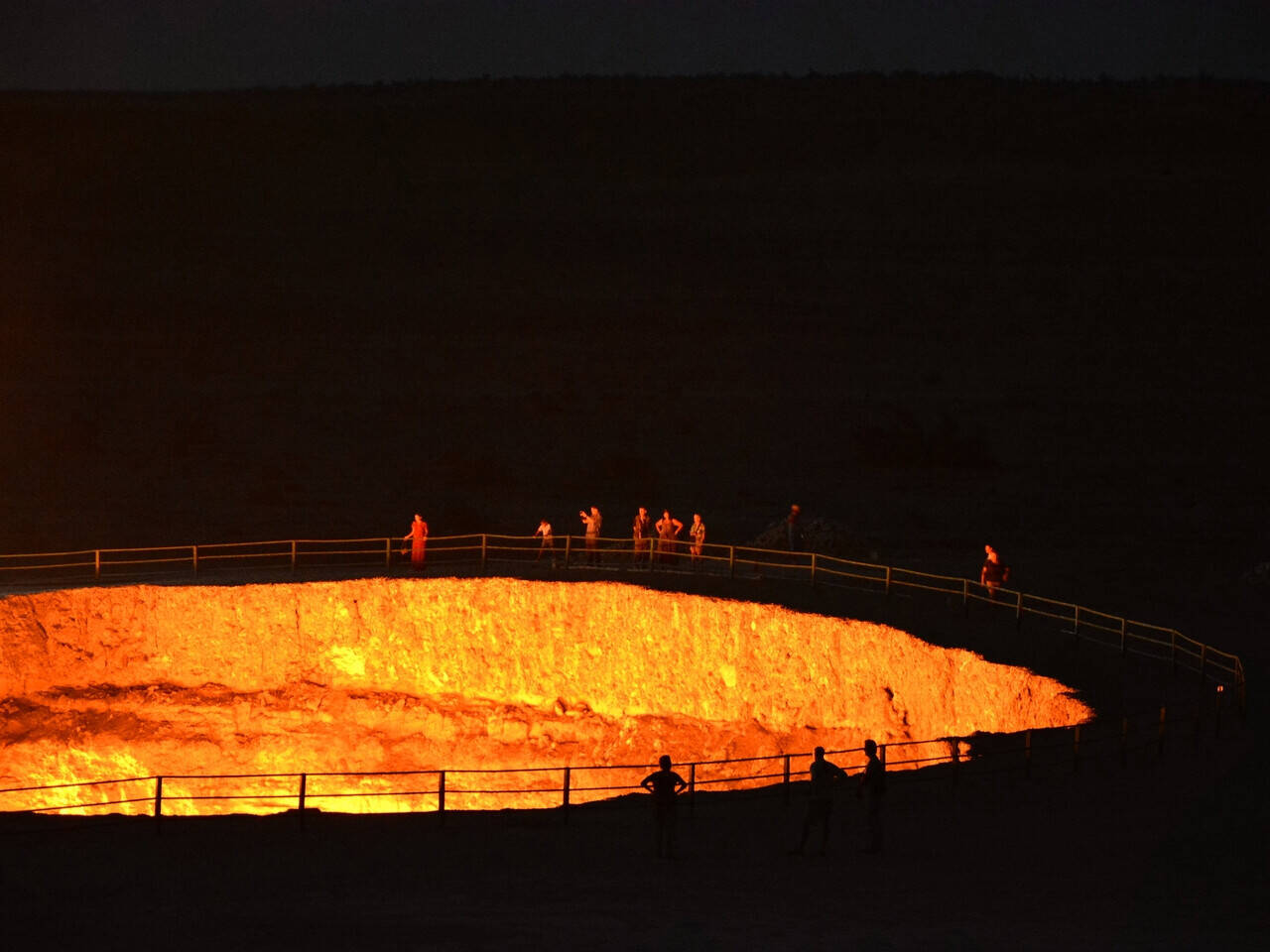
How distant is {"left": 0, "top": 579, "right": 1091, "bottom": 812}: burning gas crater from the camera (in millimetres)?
26922

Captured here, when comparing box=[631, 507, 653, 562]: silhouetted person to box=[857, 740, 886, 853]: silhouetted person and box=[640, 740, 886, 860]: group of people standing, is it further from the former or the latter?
box=[857, 740, 886, 853]: silhouetted person

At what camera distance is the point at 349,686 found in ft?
93.1

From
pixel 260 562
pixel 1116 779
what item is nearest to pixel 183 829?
pixel 1116 779

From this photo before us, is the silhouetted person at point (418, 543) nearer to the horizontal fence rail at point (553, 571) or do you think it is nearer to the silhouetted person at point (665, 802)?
the horizontal fence rail at point (553, 571)

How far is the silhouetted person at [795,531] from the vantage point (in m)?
27.4

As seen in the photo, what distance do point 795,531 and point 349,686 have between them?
8.22 metres

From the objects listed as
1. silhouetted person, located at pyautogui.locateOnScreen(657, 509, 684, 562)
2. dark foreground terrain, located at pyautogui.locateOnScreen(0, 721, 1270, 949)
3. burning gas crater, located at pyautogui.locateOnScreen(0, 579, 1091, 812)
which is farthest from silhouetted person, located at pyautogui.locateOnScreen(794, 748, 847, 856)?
silhouetted person, located at pyautogui.locateOnScreen(657, 509, 684, 562)

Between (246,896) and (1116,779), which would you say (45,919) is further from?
(1116,779)

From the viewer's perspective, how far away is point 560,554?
110 ft

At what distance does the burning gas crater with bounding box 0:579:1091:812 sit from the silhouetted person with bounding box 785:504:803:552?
2.48 m

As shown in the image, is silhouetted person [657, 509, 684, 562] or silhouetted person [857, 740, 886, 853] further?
silhouetted person [657, 509, 684, 562]

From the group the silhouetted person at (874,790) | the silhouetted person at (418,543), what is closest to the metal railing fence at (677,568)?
the silhouetted person at (418,543)

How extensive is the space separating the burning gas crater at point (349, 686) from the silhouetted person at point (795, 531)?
248cm

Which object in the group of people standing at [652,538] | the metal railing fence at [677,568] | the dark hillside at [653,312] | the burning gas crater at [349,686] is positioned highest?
the dark hillside at [653,312]
